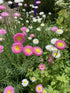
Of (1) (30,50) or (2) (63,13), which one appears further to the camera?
(2) (63,13)

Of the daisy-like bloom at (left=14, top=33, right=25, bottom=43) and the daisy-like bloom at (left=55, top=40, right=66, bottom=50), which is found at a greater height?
the daisy-like bloom at (left=14, top=33, right=25, bottom=43)

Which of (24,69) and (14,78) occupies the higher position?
(24,69)

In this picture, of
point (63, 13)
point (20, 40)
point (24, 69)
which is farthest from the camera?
point (63, 13)

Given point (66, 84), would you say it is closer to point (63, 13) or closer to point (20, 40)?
point (20, 40)

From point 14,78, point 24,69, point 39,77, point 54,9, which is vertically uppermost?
point 54,9

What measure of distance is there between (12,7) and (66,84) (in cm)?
368

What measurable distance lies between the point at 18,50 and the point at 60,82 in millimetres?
757

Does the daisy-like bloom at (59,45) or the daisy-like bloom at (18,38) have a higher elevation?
the daisy-like bloom at (18,38)

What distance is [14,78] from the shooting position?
1.64 meters

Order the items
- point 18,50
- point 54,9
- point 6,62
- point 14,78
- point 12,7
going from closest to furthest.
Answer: point 18,50
point 14,78
point 6,62
point 54,9
point 12,7

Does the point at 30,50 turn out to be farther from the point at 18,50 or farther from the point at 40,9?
the point at 40,9

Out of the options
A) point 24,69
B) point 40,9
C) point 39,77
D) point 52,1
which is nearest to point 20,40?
point 24,69

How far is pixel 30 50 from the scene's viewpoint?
45.7 inches

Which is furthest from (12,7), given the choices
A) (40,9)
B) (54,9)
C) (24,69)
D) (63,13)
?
(24,69)
